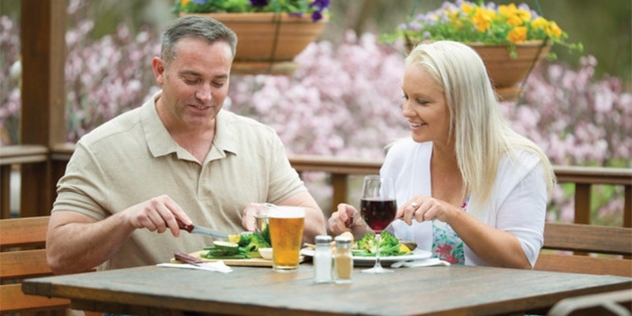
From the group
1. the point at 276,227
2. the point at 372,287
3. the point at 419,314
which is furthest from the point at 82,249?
the point at 419,314

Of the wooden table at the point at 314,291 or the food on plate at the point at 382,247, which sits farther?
the food on plate at the point at 382,247

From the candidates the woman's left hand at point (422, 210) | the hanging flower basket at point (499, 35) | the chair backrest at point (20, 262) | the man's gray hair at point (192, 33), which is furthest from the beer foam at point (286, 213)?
the hanging flower basket at point (499, 35)

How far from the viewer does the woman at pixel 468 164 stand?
3066mm

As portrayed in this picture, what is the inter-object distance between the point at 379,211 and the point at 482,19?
1.47 metres

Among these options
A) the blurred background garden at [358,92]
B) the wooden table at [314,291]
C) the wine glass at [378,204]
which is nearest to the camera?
the wooden table at [314,291]

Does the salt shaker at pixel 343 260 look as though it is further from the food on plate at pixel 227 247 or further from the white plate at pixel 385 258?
the food on plate at pixel 227 247

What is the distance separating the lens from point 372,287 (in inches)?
98.5

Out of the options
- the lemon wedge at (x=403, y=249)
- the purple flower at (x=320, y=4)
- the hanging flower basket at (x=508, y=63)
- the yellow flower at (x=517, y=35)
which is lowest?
the lemon wedge at (x=403, y=249)

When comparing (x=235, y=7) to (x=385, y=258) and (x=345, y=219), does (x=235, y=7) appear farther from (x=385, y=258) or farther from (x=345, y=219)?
(x=385, y=258)

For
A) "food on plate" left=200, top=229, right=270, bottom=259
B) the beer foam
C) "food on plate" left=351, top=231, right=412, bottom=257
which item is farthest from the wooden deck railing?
the beer foam

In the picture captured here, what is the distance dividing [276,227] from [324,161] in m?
1.79

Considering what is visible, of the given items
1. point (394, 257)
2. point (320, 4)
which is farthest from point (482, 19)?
point (394, 257)

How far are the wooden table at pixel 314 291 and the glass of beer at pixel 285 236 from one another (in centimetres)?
4

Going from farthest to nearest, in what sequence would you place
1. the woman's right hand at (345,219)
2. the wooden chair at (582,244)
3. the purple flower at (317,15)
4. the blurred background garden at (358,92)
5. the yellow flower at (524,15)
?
the blurred background garden at (358,92), the purple flower at (317,15), the yellow flower at (524,15), the wooden chair at (582,244), the woman's right hand at (345,219)
